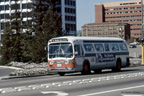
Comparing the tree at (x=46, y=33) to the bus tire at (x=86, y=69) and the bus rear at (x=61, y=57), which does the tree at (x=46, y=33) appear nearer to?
the bus tire at (x=86, y=69)

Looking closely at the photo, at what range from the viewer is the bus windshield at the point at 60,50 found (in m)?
27.5

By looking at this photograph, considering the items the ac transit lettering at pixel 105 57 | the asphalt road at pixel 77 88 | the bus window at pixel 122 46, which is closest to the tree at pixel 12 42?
the bus window at pixel 122 46

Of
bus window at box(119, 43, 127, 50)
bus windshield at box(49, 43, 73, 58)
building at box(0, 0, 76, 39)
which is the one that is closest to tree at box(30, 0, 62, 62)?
bus window at box(119, 43, 127, 50)

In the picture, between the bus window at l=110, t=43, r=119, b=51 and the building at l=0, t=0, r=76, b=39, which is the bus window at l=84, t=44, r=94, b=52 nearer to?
the bus window at l=110, t=43, r=119, b=51

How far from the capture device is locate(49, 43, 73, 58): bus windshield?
1083 inches

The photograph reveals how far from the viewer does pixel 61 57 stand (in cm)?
2762

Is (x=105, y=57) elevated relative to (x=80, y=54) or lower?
lower

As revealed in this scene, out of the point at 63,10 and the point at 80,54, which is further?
the point at 63,10

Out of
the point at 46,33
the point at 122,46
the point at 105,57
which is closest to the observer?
the point at 105,57

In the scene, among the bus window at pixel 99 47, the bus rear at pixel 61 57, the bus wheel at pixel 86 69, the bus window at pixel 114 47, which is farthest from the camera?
the bus window at pixel 114 47

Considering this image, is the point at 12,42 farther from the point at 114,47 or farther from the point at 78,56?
the point at 78,56

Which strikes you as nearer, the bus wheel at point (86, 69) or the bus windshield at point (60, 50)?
the bus windshield at point (60, 50)

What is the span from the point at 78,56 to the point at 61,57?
3.78ft

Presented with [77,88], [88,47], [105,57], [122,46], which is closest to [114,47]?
[122,46]
